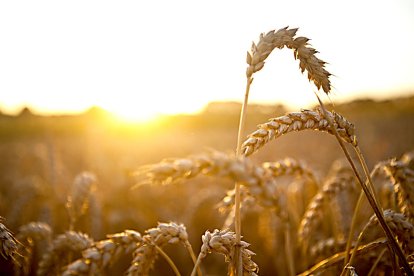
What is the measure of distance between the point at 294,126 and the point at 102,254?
0.90 m

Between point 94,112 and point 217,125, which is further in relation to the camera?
point 94,112

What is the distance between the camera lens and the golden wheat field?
4.88ft

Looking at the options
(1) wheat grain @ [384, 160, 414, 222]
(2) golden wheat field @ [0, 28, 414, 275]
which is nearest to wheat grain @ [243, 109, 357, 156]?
(2) golden wheat field @ [0, 28, 414, 275]

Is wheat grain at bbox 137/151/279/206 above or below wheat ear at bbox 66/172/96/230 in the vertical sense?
above

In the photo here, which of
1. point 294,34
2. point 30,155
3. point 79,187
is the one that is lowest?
point 30,155

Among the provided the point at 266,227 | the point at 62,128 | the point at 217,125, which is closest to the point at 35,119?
the point at 62,128

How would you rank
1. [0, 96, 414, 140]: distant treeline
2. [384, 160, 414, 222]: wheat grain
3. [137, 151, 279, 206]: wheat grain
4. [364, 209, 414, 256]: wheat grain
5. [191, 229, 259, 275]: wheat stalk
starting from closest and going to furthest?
1. [137, 151, 279, 206]: wheat grain
2. [191, 229, 259, 275]: wheat stalk
3. [364, 209, 414, 256]: wheat grain
4. [384, 160, 414, 222]: wheat grain
5. [0, 96, 414, 140]: distant treeline

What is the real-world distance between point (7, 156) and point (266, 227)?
1182 cm

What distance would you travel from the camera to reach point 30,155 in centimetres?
990

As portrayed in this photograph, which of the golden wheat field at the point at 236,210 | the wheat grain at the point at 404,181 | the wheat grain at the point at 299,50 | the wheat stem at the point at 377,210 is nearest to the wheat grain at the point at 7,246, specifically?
the golden wheat field at the point at 236,210

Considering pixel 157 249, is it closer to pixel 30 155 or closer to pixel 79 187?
pixel 79 187

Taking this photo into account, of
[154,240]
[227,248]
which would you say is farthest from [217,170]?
[154,240]

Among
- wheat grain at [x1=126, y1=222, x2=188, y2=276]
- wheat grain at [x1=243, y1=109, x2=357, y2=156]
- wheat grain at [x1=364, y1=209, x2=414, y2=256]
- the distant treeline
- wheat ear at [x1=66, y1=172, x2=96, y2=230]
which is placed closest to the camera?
wheat grain at [x1=243, y1=109, x2=357, y2=156]

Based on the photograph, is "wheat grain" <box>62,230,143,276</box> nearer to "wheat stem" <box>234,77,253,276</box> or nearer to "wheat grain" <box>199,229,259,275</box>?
"wheat grain" <box>199,229,259,275</box>
